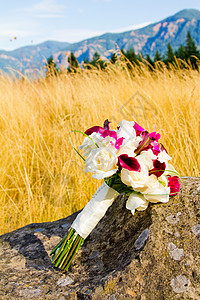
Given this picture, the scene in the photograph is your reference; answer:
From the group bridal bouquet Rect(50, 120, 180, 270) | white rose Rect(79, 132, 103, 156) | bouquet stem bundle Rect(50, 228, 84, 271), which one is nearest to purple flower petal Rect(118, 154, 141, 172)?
bridal bouquet Rect(50, 120, 180, 270)

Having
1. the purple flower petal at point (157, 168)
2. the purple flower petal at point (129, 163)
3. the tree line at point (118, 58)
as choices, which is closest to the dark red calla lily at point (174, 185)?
the purple flower petal at point (157, 168)

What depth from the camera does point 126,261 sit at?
1069mm

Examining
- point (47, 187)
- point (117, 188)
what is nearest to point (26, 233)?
point (117, 188)

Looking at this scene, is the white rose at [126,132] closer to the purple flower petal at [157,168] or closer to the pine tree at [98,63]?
the purple flower petal at [157,168]

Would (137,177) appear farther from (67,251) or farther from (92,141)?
(67,251)

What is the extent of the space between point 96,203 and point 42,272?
0.40 meters

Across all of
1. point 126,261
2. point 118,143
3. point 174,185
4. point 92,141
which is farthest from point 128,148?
point 126,261

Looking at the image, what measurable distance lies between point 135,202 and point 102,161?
8.6 inches

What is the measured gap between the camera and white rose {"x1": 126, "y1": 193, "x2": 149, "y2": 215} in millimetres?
1098

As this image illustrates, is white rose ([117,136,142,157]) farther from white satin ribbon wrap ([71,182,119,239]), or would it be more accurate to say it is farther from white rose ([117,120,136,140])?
white satin ribbon wrap ([71,182,119,239])

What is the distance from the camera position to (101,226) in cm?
144

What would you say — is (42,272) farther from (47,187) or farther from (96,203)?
(47,187)

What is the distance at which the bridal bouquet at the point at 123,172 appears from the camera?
1.08 meters

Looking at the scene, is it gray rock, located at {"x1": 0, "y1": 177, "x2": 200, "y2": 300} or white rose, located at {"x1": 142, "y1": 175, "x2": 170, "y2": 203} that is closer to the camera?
gray rock, located at {"x1": 0, "y1": 177, "x2": 200, "y2": 300}
